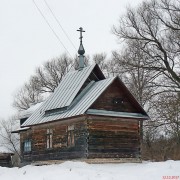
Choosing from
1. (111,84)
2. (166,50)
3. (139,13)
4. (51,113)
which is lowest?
(51,113)

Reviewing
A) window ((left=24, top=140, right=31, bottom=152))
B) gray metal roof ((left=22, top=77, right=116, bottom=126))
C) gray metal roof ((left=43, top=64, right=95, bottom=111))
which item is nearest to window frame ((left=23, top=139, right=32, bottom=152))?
window ((left=24, top=140, right=31, bottom=152))

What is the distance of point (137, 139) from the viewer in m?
28.2

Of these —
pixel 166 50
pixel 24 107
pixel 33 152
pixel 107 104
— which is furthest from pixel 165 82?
pixel 24 107

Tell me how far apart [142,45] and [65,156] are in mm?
15192

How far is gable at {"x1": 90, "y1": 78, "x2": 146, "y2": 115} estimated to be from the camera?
2658cm

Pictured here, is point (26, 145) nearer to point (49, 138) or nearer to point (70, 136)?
point (49, 138)

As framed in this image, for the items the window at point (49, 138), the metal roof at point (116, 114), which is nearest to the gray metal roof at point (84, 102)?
the metal roof at point (116, 114)

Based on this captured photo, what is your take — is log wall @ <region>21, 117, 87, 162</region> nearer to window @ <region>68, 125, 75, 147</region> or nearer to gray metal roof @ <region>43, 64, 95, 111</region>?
window @ <region>68, 125, 75, 147</region>

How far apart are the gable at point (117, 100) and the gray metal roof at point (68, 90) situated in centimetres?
196

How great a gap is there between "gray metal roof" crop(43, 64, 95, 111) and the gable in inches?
77.0

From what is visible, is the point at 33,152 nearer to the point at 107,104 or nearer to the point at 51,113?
the point at 51,113

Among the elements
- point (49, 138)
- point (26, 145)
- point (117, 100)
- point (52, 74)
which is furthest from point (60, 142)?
point (52, 74)

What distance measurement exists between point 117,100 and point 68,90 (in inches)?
145

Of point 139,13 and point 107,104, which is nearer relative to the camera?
point 107,104
